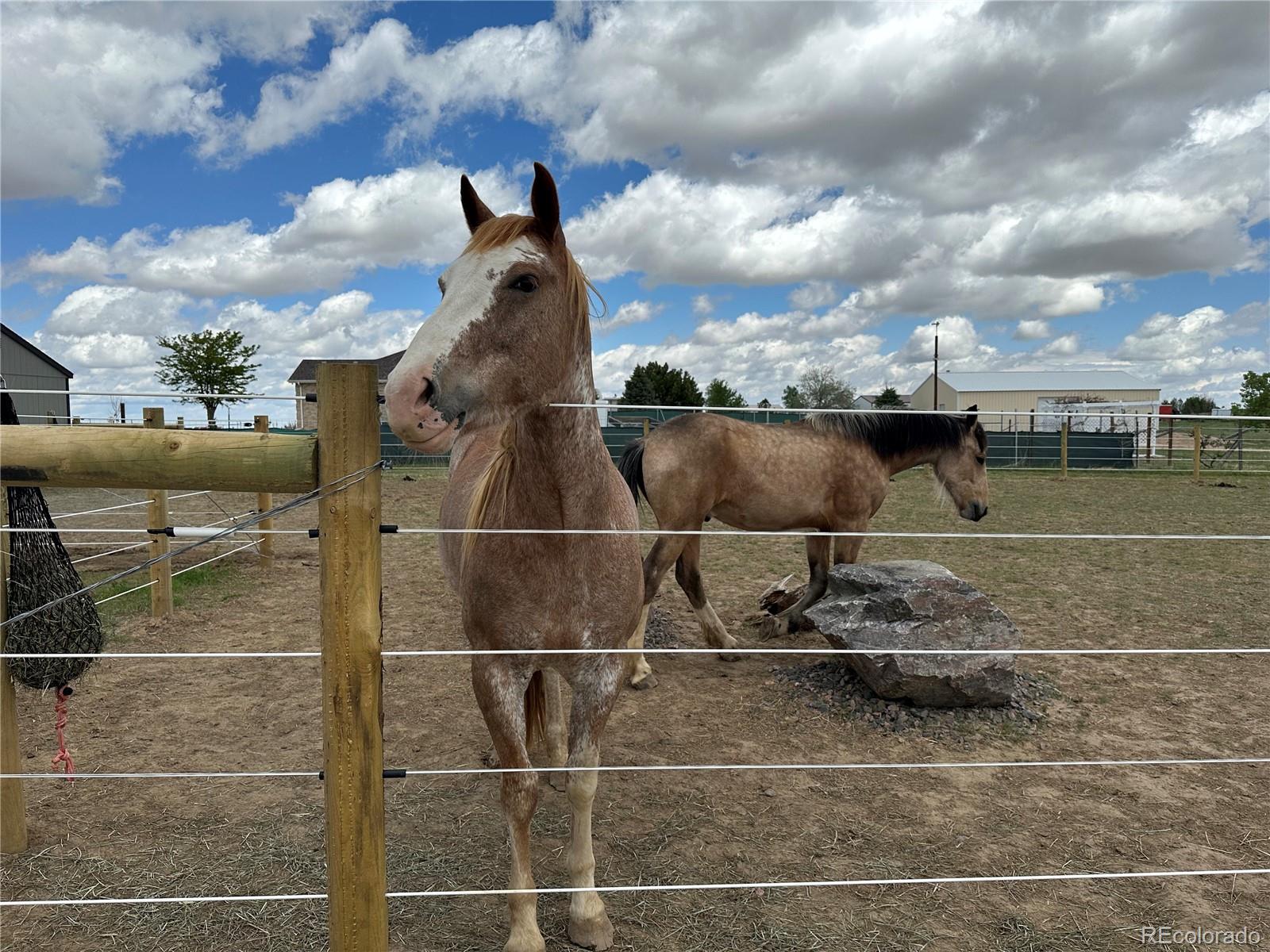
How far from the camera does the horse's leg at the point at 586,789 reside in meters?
2.48

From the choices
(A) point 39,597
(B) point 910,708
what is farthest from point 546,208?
(B) point 910,708

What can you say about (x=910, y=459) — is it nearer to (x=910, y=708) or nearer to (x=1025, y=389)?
(x=910, y=708)

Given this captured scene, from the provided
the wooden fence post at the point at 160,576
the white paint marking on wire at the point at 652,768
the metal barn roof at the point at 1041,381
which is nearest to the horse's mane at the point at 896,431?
the white paint marking on wire at the point at 652,768

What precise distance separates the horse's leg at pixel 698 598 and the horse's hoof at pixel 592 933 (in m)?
3.15

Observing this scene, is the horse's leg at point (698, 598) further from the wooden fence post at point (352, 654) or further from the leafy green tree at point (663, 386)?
the leafy green tree at point (663, 386)

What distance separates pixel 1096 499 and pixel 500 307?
14.8m

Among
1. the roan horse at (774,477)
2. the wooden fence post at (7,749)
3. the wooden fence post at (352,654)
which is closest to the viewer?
the wooden fence post at (352,654)

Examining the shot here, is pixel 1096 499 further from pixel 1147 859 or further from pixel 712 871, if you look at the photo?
pixel 712 871

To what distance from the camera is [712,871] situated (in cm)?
288

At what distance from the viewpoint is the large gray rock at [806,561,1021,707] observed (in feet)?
13.7

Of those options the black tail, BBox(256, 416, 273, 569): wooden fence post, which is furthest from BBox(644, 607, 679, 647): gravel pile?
BBox(256, 416, 273, 569): wooden fence post

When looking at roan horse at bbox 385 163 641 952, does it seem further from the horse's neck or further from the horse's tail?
the horse's neck

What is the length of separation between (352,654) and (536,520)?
0.88m

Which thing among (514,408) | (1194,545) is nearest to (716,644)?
(514,408)
